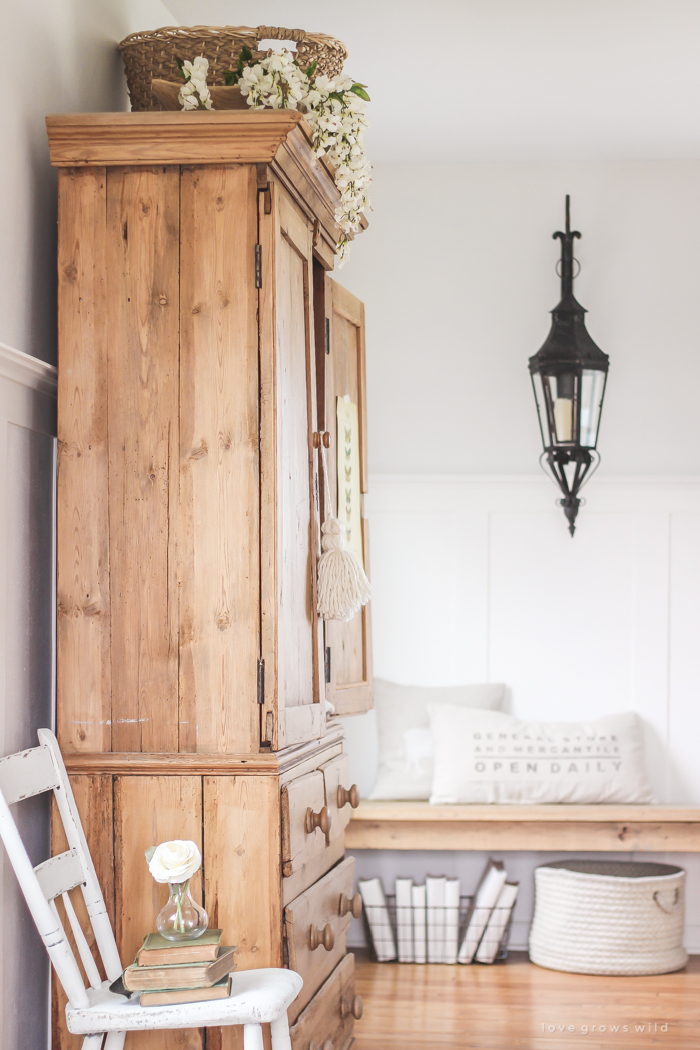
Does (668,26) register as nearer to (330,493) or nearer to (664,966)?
(330,493)

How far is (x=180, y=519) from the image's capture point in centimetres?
177

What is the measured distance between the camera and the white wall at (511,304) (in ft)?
12.0

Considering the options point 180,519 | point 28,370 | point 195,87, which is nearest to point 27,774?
point 180,519

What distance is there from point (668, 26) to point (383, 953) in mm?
3043

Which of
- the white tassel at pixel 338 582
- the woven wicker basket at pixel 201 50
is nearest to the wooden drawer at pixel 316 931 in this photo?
the white tassel at pixel 338 582

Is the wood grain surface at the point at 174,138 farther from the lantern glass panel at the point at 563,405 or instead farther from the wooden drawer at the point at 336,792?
the lantern glass panel at the point at 563,405

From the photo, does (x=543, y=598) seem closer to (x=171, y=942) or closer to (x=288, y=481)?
(x=288, y=481)

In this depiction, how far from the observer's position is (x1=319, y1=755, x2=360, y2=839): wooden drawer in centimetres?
209

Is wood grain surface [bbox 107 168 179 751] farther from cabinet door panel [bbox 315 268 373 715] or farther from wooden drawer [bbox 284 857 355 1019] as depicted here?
cabinet door panel [bbox 315 268 373 715]

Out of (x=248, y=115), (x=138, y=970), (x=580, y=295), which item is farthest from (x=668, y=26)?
(x=138, y=970)

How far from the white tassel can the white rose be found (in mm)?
621

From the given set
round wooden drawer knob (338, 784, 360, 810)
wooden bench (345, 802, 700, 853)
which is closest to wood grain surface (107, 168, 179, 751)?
round wooden drawer knob (338, 784, 360, 810)

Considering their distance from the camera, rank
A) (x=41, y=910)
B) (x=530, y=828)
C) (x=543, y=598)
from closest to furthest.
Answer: (x=41, y=910) < (x=530, y=828) < (x=543, y=598)

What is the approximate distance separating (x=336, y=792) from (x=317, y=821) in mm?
277
